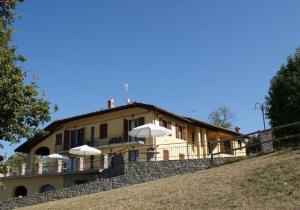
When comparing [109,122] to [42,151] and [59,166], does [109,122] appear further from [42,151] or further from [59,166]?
[42,151]

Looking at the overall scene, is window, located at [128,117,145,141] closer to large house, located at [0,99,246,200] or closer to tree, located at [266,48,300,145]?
large house, located at [0,99,246,200]

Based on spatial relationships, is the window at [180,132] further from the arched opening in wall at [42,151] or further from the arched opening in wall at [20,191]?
the arched opening in wall at [20,191]

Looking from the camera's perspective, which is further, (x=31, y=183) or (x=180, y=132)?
(x=180, y=132)

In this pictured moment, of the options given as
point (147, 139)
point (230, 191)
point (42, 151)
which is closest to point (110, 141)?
point (147, 139)

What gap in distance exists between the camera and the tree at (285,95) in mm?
30344

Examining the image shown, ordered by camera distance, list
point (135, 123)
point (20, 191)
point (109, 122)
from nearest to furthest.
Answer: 1. point (135, 123)
2. point (109, 122)
3. point (20, 191)

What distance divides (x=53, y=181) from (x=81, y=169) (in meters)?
2.81

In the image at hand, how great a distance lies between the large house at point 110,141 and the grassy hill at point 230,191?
10.6 metres

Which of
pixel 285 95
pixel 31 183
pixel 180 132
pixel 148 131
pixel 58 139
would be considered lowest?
pixel 31 183

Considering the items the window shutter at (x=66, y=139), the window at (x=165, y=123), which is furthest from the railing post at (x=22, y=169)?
the window at (x=165, y=123)

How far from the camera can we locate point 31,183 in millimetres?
31719

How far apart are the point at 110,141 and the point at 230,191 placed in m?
20.0

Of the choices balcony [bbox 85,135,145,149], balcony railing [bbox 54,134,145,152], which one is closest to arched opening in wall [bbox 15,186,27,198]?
balcony railing [bbox 54,134,145,152]

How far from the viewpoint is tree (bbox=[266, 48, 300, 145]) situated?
30.3 meters
